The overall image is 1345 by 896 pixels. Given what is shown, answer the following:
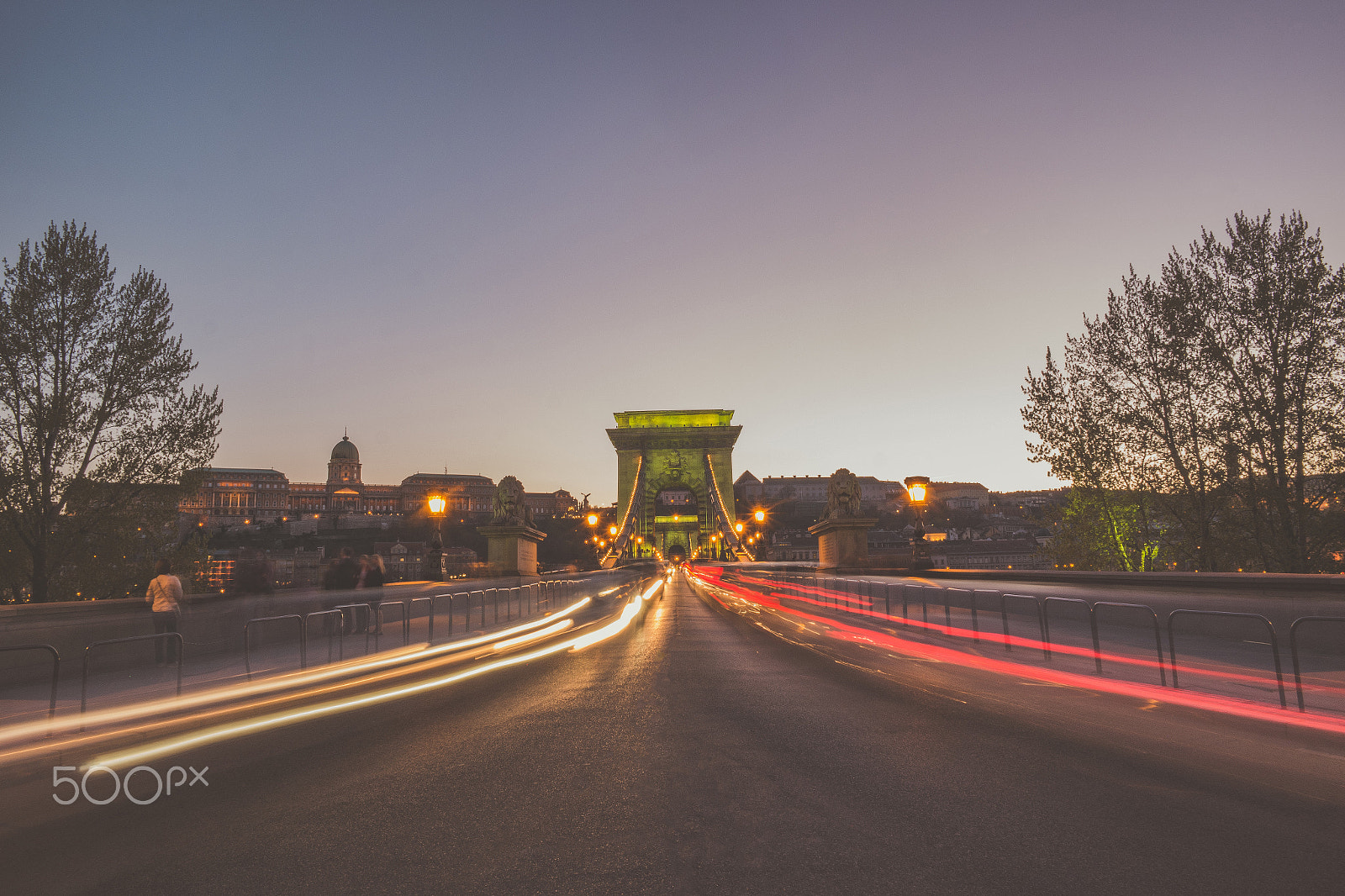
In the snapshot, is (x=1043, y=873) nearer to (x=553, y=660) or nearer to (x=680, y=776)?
(x=680, y=776)

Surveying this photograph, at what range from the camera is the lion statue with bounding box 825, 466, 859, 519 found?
27344mm

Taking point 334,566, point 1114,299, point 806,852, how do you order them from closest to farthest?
point 806,852 → point 334,566 → point 1114,299

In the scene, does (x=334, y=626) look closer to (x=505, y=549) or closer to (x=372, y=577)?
(x=372, y=577)

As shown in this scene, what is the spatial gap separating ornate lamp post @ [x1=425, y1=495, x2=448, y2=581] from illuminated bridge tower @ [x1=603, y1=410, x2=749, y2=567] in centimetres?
6880

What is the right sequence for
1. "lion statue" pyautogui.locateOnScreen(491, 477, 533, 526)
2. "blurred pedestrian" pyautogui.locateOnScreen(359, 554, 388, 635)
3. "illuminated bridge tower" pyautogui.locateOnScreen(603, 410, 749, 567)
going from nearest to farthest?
"blurred pedestrian" pyautogui.locateOnScreen(359, 554, 388, 635)
"lion statue" pyautogui.locateOnScreen(491, 477, 533, 526)
"illuminated bridge tower" pyautogui.locateOnScreen(603, 410, 749, 567)

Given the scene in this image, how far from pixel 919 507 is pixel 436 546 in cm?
1405

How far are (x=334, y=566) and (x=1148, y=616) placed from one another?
1566cm

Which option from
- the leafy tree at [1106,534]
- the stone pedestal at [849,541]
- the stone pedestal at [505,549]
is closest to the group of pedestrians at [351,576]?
the stone pedestal at [505,549]

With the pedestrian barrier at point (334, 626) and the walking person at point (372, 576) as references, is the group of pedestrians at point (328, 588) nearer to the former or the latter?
the walking person at point (372, 576)

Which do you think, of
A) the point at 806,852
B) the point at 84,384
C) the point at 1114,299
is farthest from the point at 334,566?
the point at 1114,299

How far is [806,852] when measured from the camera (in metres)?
3.38

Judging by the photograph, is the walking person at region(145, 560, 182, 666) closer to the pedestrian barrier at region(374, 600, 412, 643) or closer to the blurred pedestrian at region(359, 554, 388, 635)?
the pedestrian barrier at region(374, 600, 412, 643)

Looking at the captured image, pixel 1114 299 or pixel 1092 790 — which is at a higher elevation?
pixel 1114 299

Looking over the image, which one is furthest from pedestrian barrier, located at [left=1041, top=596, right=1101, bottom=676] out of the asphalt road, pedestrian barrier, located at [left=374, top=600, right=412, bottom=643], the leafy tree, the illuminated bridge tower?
the illuminated bridge tower
